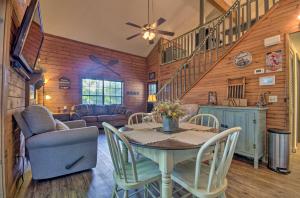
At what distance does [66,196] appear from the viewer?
73.7 inches

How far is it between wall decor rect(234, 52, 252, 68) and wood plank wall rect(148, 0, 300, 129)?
7 centimetres

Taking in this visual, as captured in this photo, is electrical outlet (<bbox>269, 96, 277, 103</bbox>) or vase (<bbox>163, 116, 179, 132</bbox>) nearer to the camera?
vase (<bbox>163, 116, 179, 132</bbox>)

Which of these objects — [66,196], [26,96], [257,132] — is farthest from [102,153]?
[257,132]

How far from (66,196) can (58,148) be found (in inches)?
25.9

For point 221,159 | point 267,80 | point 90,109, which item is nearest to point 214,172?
point 221,159

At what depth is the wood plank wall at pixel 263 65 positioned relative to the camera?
270 centimetres

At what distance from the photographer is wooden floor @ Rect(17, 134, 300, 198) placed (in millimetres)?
1908

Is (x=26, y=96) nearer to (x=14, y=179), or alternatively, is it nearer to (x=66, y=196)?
(x=14, y=179)

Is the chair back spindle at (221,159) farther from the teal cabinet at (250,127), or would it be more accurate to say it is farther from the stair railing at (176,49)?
the stair railing at (176,49)

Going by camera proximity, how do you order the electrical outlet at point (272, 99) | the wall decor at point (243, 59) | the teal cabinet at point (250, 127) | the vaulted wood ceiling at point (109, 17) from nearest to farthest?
the teal cabinet at point (250, 127), the electrical outlet at point (272, 99), the wall decor at point (243, 59), the vaulted wood ceiling at point (109, 17)

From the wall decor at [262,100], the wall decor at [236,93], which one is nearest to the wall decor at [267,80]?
the wall decor at [262,100]

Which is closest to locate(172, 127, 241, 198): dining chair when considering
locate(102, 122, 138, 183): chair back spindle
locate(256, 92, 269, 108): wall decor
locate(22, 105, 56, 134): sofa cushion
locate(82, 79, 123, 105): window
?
locate(102, 122, 138, 183): chair back spindle

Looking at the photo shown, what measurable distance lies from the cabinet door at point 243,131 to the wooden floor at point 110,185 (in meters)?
0.32

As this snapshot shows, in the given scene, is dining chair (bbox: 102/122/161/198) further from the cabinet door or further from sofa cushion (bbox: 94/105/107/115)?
sofa cushion (bbox: 94/105/107/115)
